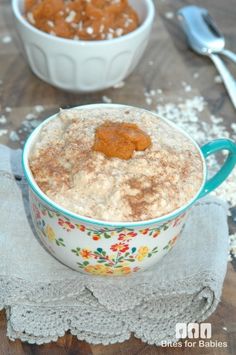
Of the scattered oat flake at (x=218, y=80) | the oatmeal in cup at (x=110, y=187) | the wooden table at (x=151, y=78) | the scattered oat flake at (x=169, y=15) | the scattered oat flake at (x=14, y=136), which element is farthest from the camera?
the scattered oat flake at (x=169, y=15)

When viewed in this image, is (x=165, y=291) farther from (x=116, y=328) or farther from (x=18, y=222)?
(x=18, y=222)

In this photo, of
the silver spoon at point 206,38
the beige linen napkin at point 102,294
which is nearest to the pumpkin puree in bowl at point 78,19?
the silver spoon at point 206,38

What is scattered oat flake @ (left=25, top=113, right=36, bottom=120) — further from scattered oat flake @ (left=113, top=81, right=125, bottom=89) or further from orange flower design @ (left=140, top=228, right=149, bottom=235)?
orange flower design @ (left=140, top=228, right=149, bottom=235)

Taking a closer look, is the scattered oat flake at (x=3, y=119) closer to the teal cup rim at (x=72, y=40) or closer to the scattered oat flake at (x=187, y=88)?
the teal cup rim at (x=72, y=40)

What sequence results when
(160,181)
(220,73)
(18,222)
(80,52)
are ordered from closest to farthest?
(160,181) < (18,222) < (80,52) < (220,73)

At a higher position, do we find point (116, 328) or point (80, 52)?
point (80, 52)

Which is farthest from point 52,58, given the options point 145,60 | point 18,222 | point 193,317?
point 193,317
